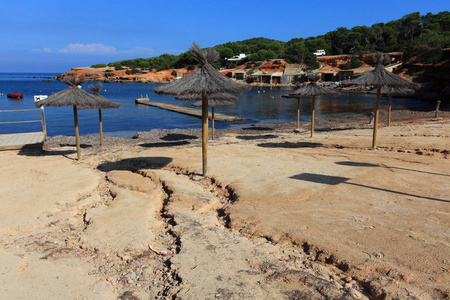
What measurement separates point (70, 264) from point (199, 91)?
13.8 ft

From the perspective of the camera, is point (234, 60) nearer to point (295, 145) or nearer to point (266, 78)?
point (266, 78)

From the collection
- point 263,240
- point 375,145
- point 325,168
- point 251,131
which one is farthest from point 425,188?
point 251,131

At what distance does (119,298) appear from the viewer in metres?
3.64

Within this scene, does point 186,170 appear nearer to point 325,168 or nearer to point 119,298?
point 325,168

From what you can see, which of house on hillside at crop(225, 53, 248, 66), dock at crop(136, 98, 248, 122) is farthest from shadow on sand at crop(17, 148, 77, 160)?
house on hillside at crop(225, 53, 248, 66)

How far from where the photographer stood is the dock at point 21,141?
11.8 meters

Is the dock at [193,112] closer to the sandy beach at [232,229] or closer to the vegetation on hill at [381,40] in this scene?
the sandy beach at [232,229]

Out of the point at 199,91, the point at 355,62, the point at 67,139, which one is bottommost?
the point at 67,139

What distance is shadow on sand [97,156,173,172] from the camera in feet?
30.5

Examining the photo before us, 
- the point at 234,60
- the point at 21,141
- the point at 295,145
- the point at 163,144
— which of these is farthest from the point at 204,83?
the point at 234,60

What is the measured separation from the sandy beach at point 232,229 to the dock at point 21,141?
8.87ft

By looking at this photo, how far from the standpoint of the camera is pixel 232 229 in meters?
5.24

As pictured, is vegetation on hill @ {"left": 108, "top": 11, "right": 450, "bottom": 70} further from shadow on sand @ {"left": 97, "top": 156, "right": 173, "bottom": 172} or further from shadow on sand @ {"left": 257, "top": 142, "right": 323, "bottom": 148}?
shadow on sand @ {"left": 97, "top": 156, "right": 173, "bottom": 172}

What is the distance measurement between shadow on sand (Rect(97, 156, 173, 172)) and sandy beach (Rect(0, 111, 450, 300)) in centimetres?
9
